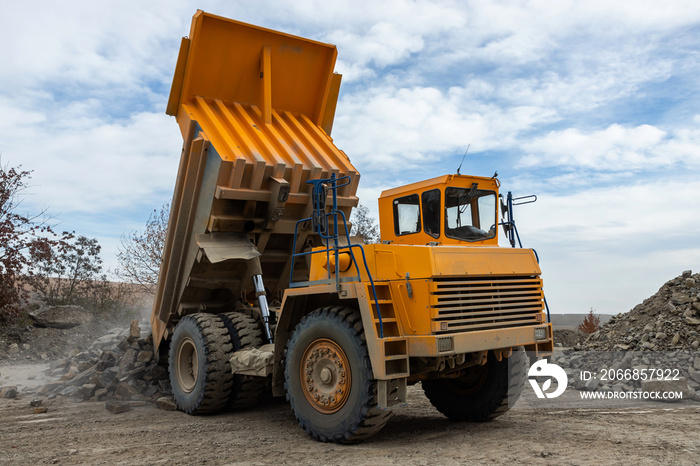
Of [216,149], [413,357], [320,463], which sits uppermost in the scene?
[216,149]

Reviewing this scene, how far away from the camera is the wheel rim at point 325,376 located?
595 centimetres

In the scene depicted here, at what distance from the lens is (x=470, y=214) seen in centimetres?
681

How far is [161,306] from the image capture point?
9148mm

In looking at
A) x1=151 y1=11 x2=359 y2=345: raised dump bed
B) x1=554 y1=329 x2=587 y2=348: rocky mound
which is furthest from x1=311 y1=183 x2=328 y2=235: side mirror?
x1=554 y1=329 x2=587 y2=348: rocky mound

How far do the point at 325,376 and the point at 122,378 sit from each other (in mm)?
4859

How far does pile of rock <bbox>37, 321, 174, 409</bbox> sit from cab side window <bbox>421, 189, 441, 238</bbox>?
15.1 feet

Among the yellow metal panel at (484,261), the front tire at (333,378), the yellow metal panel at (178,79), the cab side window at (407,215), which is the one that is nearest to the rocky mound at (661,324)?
the yellow metal panel at (484,261)

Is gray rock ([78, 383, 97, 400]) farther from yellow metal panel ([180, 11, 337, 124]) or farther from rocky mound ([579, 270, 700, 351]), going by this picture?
rocky mound ([579, 270, 700, 351])

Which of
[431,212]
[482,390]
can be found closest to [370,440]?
[482,390]

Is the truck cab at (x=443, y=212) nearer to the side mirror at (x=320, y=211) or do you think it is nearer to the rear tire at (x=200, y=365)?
the side mirror at (x=320, y=211)

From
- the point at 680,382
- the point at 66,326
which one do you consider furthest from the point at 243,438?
the point at 66,326

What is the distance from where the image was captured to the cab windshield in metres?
6.59

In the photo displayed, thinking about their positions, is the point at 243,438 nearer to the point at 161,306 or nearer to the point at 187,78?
the point at 161,306

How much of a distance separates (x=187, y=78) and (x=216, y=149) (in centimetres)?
132
